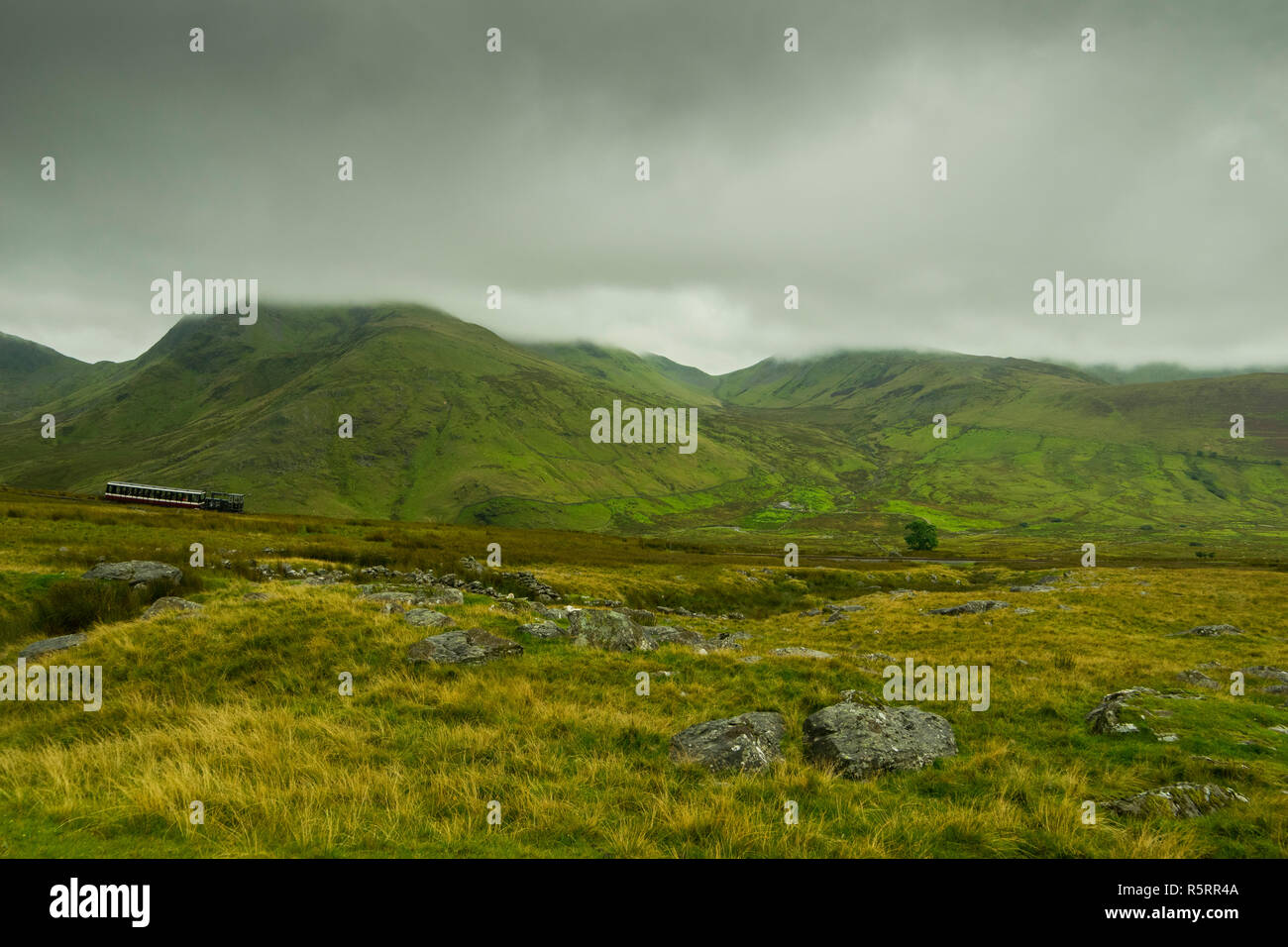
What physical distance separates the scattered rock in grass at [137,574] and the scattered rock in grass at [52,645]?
5.84m

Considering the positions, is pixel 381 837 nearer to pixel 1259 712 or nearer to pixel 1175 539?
pixel 1259 712

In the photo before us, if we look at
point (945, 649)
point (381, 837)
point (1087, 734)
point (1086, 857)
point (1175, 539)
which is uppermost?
point (381, 837)

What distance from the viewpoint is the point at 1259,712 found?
40.0 ft

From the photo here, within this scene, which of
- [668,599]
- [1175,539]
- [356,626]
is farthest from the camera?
[1175,539]

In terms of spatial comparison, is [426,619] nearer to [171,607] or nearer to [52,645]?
[171,607]

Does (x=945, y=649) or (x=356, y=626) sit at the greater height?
(x=356, y=626)

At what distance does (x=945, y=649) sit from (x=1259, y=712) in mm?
8980

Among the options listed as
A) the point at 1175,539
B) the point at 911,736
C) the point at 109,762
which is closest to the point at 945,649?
the point at 911,736

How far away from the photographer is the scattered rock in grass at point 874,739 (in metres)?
8.59

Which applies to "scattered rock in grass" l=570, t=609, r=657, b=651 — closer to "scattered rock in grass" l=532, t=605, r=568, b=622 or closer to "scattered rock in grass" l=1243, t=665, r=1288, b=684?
"scattered rock in grass" l=532, t=605, r=568, b=622

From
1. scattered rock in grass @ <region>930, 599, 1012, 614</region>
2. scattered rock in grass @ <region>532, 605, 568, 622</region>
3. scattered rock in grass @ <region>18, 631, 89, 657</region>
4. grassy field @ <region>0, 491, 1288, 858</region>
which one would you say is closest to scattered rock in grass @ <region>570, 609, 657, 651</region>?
grassy field @ <region>0, 491, 1288, 858</region>

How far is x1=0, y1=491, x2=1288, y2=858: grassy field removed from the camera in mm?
6125

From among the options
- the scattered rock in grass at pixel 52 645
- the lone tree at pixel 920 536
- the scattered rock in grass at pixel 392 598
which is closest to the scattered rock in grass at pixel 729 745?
the scattered rock in grass at pixel 392 598

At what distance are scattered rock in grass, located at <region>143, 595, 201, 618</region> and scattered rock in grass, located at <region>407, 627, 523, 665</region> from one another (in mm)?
8137
